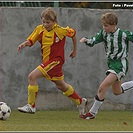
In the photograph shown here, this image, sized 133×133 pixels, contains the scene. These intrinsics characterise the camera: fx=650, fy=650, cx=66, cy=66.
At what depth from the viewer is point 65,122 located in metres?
8.75

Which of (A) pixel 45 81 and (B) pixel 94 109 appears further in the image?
(A) pixel 45 81

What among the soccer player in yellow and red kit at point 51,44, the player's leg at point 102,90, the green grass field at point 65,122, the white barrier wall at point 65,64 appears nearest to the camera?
the green grass field at point 65,122

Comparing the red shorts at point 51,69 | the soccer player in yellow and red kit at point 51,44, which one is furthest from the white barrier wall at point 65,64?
the red shorts at point 51,69

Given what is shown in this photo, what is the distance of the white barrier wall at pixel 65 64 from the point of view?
1120 cm

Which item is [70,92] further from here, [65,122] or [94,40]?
[65,122]

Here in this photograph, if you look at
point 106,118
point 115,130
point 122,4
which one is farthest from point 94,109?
point 122,4

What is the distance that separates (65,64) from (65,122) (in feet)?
8.97

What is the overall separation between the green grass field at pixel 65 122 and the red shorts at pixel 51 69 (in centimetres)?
63

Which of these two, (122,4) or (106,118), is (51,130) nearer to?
(106,118)

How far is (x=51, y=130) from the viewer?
7.42 m

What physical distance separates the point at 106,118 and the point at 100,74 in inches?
72.5

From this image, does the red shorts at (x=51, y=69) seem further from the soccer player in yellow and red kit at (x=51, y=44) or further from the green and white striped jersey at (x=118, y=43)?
the green and white striped jersey at (x=118, y=43)

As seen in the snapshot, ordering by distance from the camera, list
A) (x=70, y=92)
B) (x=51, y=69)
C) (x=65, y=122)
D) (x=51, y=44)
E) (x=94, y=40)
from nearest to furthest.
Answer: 1. (x=65, y=122)
2. (x=94, y=40)
3. (x=51, y=69)
4. (x=51, y=44)
5. (x=70, y=92)

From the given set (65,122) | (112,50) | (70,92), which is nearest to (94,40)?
(112,50)
